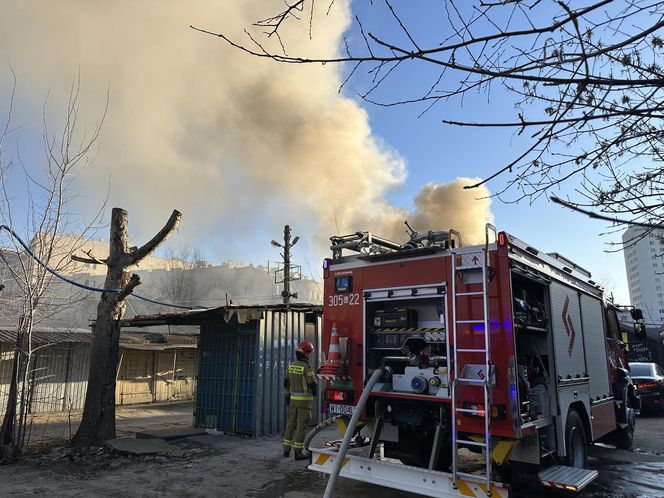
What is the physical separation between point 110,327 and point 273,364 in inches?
130

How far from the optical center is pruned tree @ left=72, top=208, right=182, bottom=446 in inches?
320

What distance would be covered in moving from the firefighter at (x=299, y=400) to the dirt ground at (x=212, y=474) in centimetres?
32

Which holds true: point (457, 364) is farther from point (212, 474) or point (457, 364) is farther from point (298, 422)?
point (212, 474)

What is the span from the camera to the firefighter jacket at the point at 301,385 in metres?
7.37

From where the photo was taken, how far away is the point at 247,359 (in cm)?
1025

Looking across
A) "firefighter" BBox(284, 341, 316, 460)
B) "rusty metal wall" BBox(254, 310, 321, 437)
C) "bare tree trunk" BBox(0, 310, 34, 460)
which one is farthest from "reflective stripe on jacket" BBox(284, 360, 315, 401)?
"bare tree trunk" BBox(0, 310, 34, 460)

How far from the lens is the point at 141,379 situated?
59.8 ft

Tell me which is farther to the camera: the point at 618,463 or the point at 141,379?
the point at 141,379

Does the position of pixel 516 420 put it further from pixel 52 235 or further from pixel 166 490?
pixel 52 235

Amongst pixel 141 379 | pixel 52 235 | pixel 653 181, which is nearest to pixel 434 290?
pixel 653 181

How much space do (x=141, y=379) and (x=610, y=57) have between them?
19.0 m

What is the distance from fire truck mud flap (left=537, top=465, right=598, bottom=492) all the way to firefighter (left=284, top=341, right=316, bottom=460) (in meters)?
3.57

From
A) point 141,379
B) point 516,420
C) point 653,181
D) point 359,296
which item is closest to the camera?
point 653,181

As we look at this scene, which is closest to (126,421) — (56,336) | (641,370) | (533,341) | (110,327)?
(56,336)
